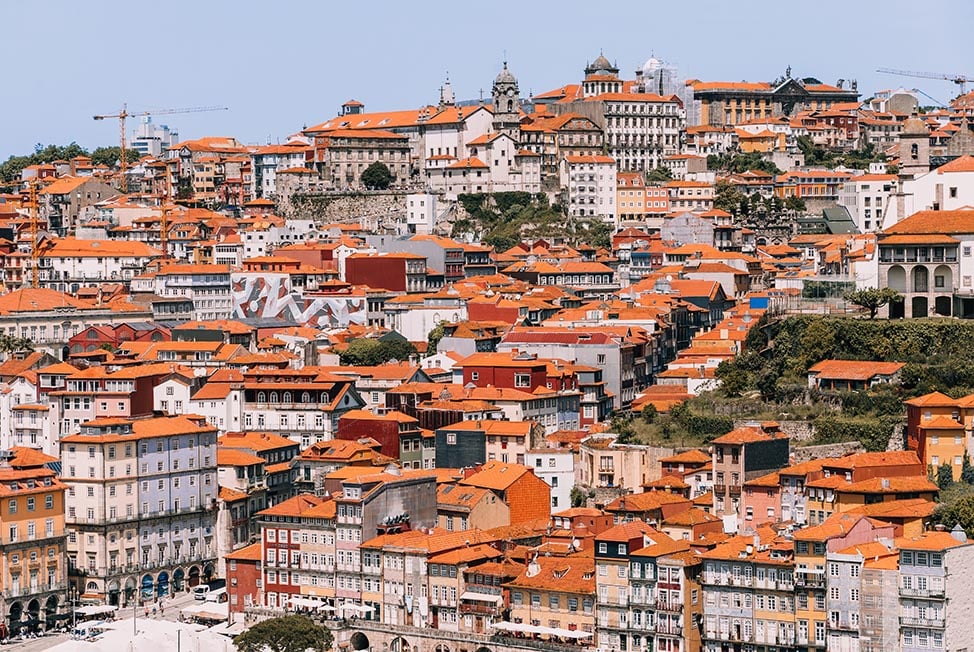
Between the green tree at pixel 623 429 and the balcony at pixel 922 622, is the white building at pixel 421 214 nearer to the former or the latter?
the green tree at pixel 623 429

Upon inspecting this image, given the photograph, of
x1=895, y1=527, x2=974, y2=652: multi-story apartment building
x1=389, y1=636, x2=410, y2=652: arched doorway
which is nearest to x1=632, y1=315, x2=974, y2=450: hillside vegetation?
x1=389, y1=636, x2=410, y2=652: arched doorway

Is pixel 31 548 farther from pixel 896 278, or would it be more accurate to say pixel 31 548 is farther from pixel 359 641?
pixel 896 278

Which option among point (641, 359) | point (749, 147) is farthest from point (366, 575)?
point (749, 147)

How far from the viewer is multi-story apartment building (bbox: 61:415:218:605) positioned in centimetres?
7712

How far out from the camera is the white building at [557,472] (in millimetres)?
80000

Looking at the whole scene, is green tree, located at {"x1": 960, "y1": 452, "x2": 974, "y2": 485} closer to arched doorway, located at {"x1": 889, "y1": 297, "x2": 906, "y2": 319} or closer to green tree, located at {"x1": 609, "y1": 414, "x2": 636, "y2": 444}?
green tree, located at {"x1": 609, "y1": 414, "x2": 636, "y2": 444}

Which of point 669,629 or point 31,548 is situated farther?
point 31,548

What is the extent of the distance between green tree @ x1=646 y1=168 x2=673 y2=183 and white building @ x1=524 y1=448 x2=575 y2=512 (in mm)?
58504

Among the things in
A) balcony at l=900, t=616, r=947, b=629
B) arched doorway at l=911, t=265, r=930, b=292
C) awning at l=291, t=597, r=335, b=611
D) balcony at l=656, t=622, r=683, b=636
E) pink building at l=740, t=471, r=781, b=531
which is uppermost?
arched doorway at l=911, t=265, r=930, b=292

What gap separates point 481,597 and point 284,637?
→ 19.0ft

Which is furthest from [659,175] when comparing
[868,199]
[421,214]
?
[868,199]

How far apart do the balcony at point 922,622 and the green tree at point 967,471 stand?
41.5 feet

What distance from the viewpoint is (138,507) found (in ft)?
257

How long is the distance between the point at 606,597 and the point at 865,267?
2661cm
